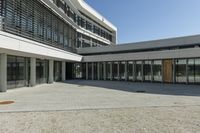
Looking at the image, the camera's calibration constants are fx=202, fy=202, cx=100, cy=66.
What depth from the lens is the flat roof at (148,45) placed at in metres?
27.8

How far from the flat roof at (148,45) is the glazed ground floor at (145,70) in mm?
2384

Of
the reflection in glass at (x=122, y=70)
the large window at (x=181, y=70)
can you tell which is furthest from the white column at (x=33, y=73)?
the large window at (x=181, y=70)

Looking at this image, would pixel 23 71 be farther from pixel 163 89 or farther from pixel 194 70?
pixel 194 70

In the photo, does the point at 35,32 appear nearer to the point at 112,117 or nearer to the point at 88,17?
the point at 112,117

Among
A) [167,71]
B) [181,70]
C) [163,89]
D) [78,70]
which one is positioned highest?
[78,70]

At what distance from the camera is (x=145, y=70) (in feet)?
99.8

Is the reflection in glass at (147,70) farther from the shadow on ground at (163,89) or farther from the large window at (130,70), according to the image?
the shadow on ground at (163,89)

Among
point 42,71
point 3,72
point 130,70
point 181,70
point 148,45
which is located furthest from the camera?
point 130,70

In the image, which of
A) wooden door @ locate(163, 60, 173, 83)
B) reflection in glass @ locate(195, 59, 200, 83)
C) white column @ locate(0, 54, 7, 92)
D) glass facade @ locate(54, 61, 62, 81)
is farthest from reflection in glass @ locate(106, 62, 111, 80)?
white column @ locate(0, 54, 7, 92)

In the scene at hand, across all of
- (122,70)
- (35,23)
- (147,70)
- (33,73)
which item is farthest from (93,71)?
(35,23)

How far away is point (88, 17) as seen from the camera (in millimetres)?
44062

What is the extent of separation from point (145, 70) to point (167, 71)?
3409 millimetres

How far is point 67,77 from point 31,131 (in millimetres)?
29211

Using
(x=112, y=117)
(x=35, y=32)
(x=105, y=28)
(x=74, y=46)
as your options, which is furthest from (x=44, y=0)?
(x=105, y=28)
